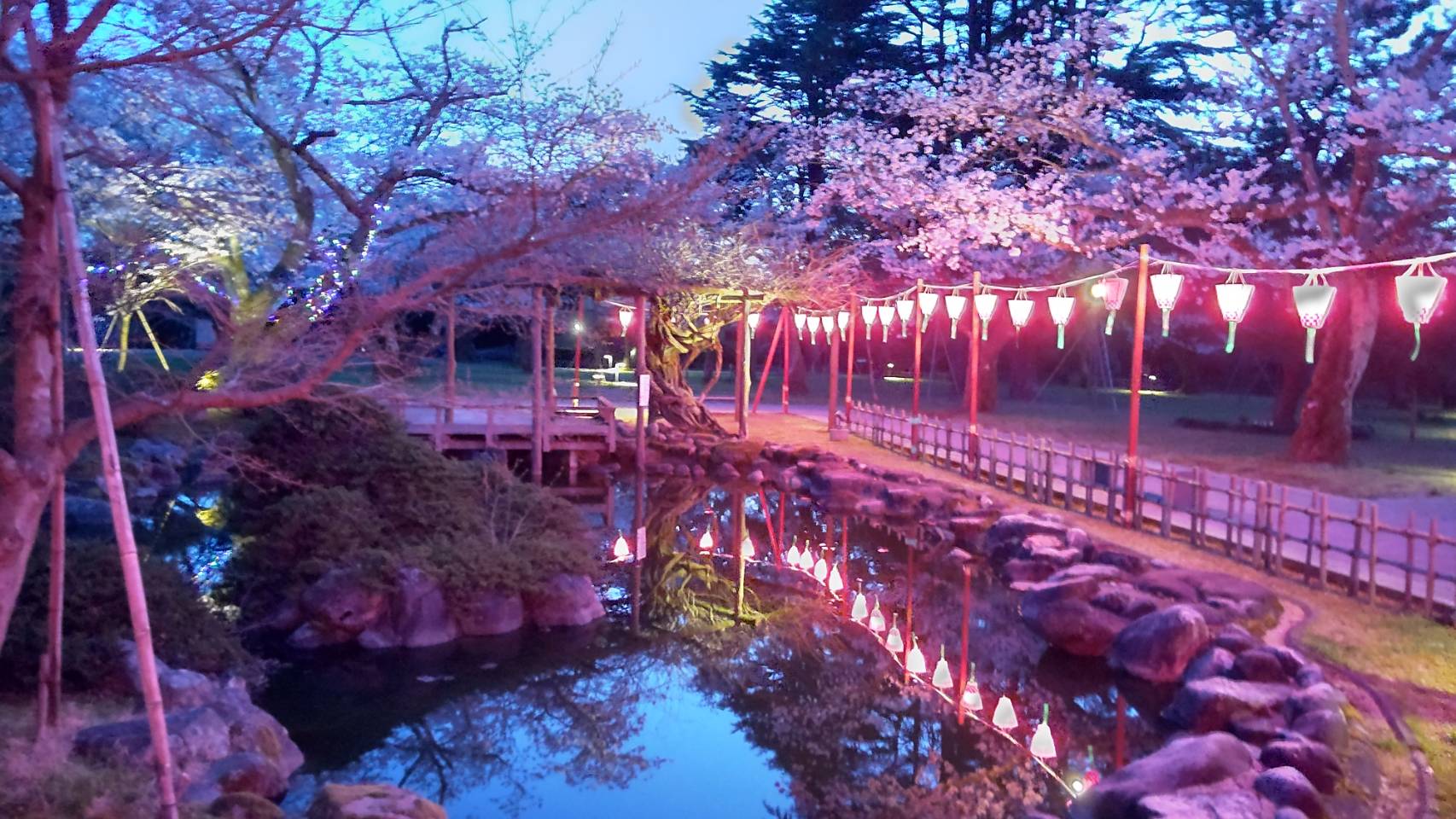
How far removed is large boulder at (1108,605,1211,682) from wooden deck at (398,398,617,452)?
9.48 meters

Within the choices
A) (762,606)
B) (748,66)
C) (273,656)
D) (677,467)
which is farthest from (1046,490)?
(748,66)

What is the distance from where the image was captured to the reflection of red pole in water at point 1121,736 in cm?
653

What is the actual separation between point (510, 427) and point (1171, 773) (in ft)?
39.1

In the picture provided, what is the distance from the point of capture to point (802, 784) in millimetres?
6305

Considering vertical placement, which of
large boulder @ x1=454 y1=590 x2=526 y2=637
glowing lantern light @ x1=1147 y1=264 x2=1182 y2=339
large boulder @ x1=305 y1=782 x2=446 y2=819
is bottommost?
large boulder @ x1=454 y1=590 x2=526 y2=637

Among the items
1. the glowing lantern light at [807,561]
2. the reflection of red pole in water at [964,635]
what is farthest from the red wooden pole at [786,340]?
the reflection of red pole in water at [964,635]

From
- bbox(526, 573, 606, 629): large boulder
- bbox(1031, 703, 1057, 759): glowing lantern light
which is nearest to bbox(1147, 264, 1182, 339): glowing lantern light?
bbox(1031, 703, 1057, 759): glowing lantern light

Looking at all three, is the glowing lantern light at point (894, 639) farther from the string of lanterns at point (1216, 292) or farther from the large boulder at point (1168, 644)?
→ the string of lanterns at point (1216, 292)

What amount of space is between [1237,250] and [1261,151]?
221cm

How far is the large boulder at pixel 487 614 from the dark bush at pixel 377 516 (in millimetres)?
94

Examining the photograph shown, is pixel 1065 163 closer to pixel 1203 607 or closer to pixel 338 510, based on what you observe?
pixel 1203 607

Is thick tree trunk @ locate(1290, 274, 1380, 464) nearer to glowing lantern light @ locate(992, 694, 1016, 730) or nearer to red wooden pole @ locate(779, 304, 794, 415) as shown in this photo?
glowing lantern light @ locate(992, 694, 1016, 730)

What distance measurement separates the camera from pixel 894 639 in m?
8.97

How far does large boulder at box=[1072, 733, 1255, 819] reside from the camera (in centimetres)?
518
